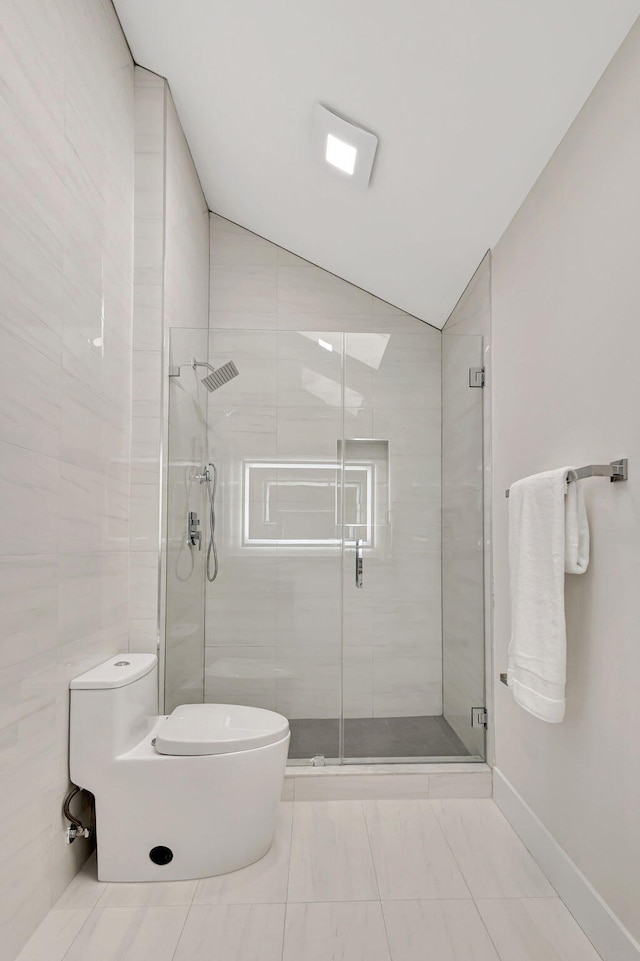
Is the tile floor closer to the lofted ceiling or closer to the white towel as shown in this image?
the white towel

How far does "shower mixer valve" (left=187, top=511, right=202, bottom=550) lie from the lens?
2.68 metres

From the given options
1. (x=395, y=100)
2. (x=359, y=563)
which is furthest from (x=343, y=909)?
(x=395, y=100)

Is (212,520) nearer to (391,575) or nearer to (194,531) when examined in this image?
(194,531)

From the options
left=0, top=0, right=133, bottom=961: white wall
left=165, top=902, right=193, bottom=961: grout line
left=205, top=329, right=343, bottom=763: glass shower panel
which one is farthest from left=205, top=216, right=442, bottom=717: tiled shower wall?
left=165, top=902, right=193, bottom=961: grout line

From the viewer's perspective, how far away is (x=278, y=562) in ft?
8.91

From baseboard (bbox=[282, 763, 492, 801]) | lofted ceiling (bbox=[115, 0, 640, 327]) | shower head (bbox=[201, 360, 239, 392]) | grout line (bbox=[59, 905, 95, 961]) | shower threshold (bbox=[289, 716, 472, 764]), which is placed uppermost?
lofted ceiling (bbox=[115, 0, 640, 327])

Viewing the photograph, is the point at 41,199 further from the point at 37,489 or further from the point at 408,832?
the point at 408,832

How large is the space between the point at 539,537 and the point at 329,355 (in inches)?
50.0

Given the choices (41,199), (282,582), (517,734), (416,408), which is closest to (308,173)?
(416,408)

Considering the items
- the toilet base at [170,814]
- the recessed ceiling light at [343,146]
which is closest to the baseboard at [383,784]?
the toilet base at [170,814]

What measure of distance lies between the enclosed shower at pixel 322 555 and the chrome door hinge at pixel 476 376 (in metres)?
0.34

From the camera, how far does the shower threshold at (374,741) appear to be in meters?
2.68

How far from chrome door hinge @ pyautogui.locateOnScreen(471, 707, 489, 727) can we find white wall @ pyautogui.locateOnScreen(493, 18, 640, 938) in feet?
1.20

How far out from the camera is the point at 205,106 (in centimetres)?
273
